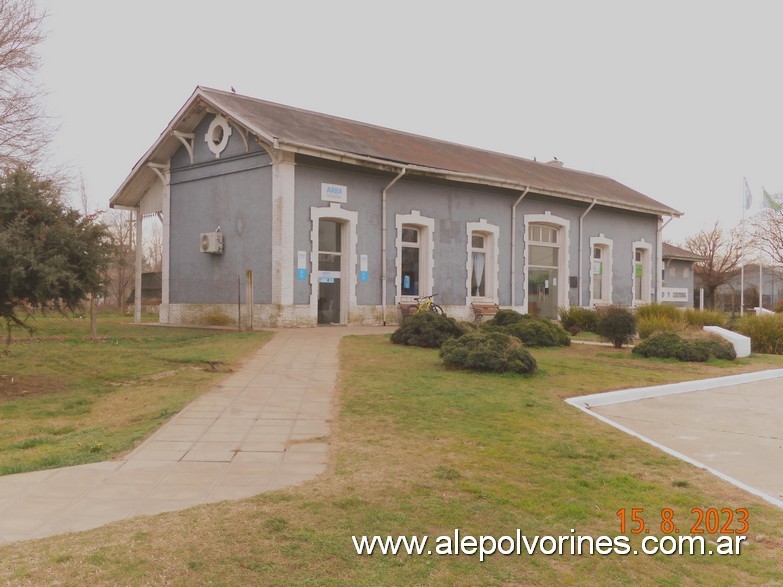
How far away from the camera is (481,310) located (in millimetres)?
21031

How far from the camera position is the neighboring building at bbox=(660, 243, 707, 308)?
33.6 meters

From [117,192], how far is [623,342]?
604 inches

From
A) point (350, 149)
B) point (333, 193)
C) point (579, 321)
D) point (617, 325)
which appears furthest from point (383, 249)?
point (617, 325)

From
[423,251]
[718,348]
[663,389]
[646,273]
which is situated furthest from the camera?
[646,273]

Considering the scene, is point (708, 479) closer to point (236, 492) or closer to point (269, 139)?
point (236, 492)

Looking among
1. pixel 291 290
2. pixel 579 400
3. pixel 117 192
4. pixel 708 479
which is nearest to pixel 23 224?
pixel 579 400

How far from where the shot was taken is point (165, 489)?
4.30 m

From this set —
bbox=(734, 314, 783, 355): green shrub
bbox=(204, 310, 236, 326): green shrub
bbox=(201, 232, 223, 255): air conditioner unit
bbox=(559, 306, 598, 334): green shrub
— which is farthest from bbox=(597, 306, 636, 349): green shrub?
bbox=(201, 232, 223, 255): air conditioner unit

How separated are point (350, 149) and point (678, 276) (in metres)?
24.1

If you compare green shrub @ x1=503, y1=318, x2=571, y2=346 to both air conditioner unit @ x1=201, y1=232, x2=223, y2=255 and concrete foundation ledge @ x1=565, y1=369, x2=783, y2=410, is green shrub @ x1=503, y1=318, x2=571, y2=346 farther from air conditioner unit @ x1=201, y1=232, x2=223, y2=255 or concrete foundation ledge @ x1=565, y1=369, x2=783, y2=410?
air conditioner unit @ x1=201, y1=232, x2=223, y2=255

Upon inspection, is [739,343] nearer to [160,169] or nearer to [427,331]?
[427,331]

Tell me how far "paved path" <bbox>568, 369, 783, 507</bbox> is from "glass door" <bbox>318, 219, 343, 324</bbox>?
10141 millimetres

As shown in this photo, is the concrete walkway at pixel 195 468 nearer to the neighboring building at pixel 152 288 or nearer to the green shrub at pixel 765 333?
the green shrub at pixel 765 333

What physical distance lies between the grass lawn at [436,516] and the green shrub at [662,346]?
22.2 ft
